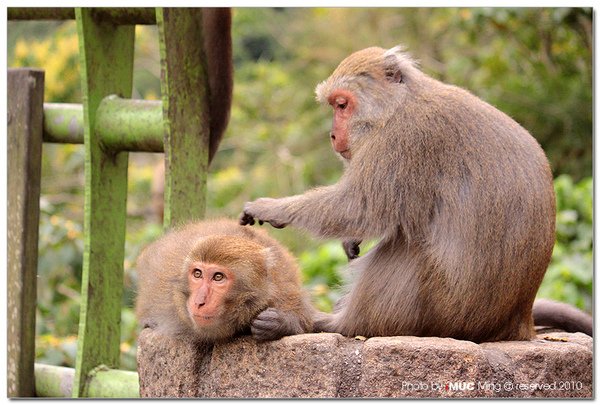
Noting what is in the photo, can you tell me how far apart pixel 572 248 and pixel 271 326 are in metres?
5.53

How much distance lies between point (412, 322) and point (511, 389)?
1.87ft

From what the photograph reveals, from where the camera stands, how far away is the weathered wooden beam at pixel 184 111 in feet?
15.7

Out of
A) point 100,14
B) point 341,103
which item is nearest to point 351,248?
point 341,103

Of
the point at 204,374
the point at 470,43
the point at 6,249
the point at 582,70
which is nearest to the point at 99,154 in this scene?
the point at 6,249

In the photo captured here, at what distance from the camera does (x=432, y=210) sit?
405cm

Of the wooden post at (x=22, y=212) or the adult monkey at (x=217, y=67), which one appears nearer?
the adult monkey at (x=217, y=67)

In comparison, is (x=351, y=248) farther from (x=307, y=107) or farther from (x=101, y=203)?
(x=307, y=107)

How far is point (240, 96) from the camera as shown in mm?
12516

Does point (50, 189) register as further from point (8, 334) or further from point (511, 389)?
point (511, 389)

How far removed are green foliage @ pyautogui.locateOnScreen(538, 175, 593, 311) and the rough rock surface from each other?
3.91 metres

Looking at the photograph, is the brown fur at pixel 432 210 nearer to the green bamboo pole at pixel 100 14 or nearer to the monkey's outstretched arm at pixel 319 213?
the monkey's outstretched arm at pixel 319 213

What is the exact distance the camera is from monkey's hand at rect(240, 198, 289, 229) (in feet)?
13.7

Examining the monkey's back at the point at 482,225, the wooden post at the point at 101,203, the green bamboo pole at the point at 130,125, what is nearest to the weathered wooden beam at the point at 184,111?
the green bamboo pole at the point at 130,125

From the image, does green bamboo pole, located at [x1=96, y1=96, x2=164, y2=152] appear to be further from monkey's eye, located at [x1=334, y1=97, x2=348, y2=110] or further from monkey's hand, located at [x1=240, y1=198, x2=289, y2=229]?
monkey's eye, located at [x1=334, y1=97, x2=348, y2=110]
